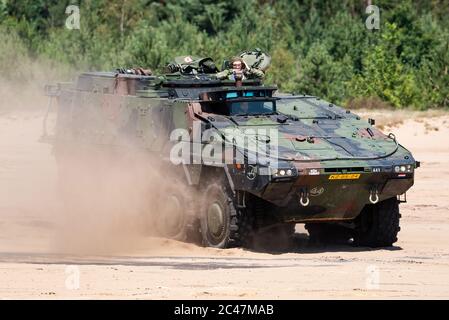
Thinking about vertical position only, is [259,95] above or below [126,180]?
above

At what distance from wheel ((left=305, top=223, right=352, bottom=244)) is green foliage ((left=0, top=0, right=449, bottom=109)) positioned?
1431 centimetres

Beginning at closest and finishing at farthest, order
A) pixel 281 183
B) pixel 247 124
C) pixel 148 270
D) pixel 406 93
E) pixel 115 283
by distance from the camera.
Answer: pixel 115 283, pixel 148 270, pixel 281 183, pixel 247 124, pixel 406 93

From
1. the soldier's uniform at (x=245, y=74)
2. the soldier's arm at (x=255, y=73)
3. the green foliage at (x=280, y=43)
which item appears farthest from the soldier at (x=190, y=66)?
the green foliage at (x=280, y=43)

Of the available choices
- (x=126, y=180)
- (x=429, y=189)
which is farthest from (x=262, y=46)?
(x=126, y=180)

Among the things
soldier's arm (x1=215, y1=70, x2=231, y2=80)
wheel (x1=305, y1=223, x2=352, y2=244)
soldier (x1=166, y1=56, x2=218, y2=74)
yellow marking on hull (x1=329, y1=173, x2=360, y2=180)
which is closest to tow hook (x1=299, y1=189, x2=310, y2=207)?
yellow marking on hull (x1=329, y1=173, x2=360, y2=180)

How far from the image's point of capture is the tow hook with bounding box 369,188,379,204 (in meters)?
16.9

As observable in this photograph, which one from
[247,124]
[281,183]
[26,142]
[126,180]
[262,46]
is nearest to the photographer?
[281,183]

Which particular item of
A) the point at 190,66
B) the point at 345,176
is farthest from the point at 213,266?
the point at 190,66

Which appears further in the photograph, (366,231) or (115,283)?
(366,231)

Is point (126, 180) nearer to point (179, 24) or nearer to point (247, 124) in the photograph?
point (247, 124)

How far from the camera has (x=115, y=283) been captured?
13.4 m

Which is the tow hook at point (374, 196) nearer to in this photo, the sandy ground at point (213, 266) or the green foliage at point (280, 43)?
the sandy ground at point (213, 266)

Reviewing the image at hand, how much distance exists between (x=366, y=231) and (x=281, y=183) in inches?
78.0

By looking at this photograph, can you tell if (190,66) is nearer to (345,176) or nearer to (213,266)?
(345,176)
